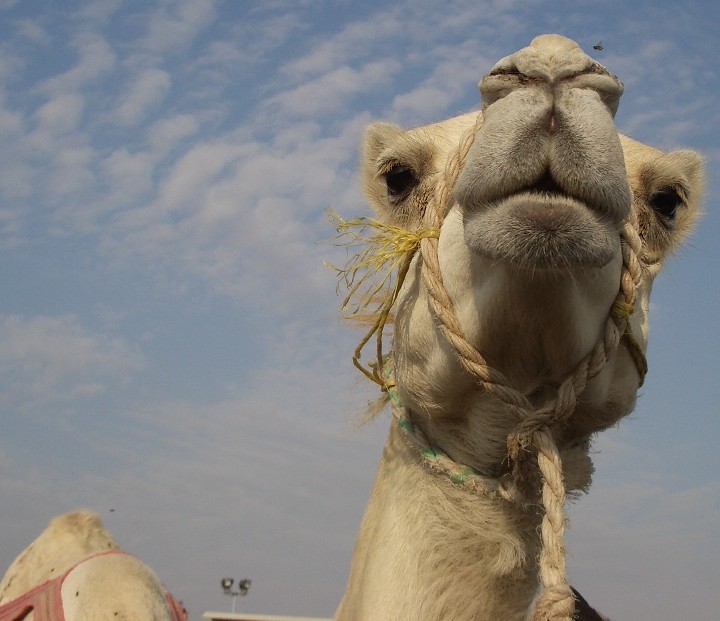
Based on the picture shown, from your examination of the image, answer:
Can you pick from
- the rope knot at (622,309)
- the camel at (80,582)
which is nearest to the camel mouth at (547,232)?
the rope knot at (622,309)

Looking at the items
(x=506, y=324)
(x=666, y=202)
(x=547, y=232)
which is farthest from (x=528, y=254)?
(x=666, y=202)

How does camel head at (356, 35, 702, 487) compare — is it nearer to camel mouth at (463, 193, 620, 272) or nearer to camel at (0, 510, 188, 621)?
camel mouth at (463, 193, 620, 272)

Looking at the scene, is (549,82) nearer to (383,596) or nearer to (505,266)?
(505,266)

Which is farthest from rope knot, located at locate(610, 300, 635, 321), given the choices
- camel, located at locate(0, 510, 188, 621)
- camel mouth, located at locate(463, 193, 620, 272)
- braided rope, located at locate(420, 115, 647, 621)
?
camel, located at locate(0, 510, 188, 621)

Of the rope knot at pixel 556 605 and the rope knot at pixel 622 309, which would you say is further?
the rope knot at pixel 622 309

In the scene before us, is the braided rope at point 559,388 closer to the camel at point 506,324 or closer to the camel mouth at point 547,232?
the camel at point 506,324

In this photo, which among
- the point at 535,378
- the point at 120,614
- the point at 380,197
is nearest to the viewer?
the point at 535,378

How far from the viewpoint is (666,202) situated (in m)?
3.03

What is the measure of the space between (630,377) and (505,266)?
2.29 feet

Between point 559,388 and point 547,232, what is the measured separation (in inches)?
21.7

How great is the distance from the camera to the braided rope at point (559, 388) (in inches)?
91.0

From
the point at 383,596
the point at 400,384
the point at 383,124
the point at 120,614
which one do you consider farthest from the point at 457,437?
the point at 120,614

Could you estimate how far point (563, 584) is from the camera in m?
2.15

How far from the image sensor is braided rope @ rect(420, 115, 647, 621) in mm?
2311
